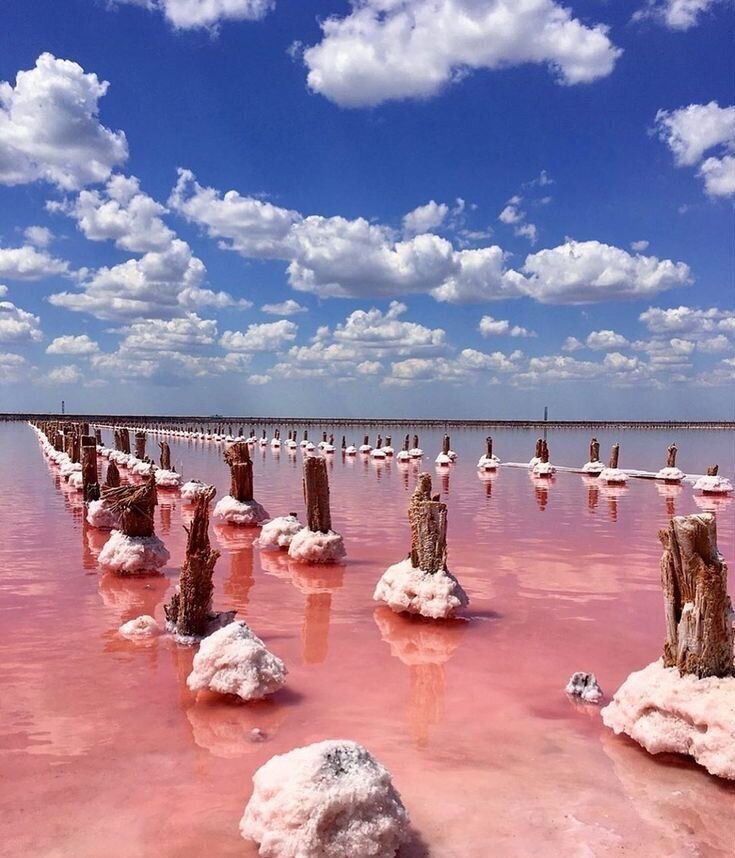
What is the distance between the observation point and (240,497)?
66.1ft

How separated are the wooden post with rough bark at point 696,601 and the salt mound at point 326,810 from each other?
314 cm

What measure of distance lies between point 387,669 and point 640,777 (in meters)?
3.51

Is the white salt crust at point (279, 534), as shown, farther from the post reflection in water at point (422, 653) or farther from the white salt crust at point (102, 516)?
the post reflection in water at point (422, 653)

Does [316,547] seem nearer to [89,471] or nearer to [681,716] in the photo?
[681,716]

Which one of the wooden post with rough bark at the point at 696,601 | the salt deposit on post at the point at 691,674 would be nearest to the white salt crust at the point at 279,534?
the salt deposit on post at the point at 691,674

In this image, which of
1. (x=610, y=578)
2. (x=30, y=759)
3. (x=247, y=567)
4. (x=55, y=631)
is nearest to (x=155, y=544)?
(x=247, y=567)

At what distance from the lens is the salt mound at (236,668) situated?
775cm

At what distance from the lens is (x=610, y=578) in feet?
46.8

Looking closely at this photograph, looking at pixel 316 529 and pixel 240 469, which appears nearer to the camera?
pixel 316 529

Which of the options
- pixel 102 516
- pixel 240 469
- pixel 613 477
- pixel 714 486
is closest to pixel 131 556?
pixel 102 516

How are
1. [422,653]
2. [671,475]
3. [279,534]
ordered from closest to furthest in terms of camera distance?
1. [422,653]
2. [279,534]
3. [671,475]

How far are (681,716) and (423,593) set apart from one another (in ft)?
16.3

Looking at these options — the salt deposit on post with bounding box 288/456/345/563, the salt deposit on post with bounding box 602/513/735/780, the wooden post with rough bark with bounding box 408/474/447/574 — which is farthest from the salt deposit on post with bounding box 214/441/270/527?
the salt deposit on post with bounding box 602/513/735/780

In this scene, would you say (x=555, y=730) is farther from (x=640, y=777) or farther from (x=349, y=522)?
(x=349, y=522)
